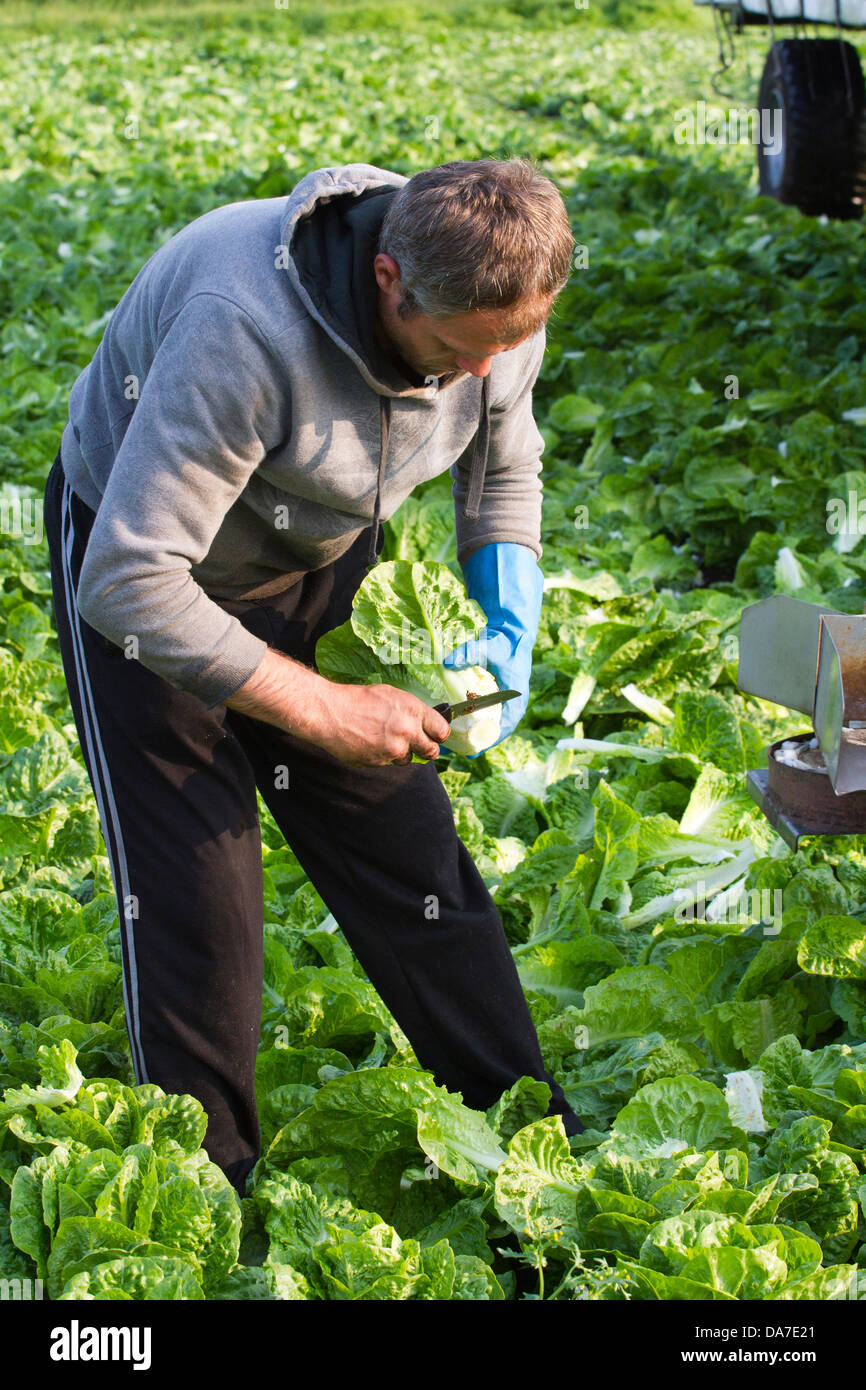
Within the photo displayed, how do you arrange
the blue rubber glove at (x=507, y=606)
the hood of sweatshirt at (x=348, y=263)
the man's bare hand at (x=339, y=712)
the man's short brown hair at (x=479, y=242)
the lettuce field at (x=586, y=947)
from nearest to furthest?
the man's short brown hair at (x=479, y=242) → the hood of sweatshirt at (x=348, y=263) → the man's bare hand at (x=339, y=712) → the lettuce field at (x=586, y=947) → the blue rubber glove at (x=507, y=606)

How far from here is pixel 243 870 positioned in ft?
7.37

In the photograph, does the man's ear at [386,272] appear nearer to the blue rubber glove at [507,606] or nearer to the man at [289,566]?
the man at [289,566]

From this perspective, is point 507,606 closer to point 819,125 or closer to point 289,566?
point 289,566

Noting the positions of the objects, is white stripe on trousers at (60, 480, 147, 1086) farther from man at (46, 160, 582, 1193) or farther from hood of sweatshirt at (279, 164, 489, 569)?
hood of sweatshirt at (279, 164, 489, 569)

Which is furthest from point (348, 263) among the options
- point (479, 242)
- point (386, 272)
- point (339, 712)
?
point (339, 712)

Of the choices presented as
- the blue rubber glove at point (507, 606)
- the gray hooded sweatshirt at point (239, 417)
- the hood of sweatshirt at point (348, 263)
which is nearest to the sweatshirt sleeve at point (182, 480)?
the gray hooded sweatshirt at point (239, 417)

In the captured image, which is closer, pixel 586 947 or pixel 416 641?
pixel 416 641

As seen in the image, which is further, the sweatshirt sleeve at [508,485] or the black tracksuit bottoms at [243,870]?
the sweatshirt sleeve at [508,485]

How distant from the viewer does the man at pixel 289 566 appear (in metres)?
1.88

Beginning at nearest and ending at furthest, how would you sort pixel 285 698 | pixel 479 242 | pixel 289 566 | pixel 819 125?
1. pixel 479 242
2. pixel 285 698
3. pixel 289 566
4. pixel 819 125

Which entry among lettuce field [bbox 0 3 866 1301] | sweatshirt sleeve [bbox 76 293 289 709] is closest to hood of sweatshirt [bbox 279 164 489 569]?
sweatshirt sleeve [bbox 76 293 289 709]

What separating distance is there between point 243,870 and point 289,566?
1.63 ft

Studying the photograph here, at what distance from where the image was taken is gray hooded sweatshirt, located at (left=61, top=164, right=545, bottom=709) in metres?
1.88

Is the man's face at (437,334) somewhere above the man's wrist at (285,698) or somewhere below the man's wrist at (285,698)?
above
